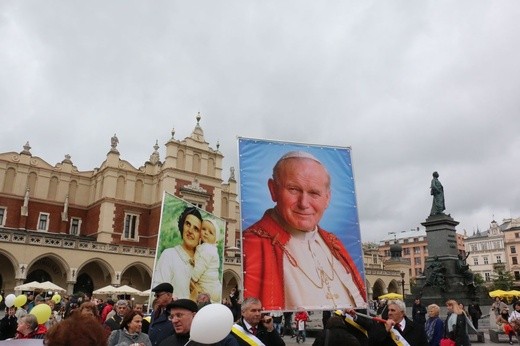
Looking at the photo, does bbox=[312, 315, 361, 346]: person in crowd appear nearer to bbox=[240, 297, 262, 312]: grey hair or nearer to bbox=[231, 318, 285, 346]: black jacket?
bbox=[231, 318, 285, 346]: black jacket

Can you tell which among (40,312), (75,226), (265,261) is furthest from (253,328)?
(75,226)

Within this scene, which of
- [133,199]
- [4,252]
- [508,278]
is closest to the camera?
[4,252]

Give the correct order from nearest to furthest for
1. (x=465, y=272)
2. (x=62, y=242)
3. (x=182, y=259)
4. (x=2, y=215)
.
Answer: (x=182, y=259) < (x=465, y=272) < (x=62, y=242) < (x=2, y=215)

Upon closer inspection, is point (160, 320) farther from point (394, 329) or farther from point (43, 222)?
point (43, 222)

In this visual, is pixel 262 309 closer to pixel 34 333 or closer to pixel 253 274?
pixel 253 274

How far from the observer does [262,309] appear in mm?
3932

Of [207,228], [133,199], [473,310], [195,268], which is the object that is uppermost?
[133,199]

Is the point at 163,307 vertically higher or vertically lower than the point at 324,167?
lower

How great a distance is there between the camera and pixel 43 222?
107 ft

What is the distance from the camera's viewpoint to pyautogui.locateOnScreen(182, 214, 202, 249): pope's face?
759cm

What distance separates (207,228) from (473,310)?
10664 mm

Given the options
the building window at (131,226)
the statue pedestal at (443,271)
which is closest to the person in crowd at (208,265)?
the statue pedestal at (443,271)

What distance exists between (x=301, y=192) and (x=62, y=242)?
2541 cm

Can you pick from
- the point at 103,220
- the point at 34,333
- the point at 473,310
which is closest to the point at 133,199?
the point at 103,220
